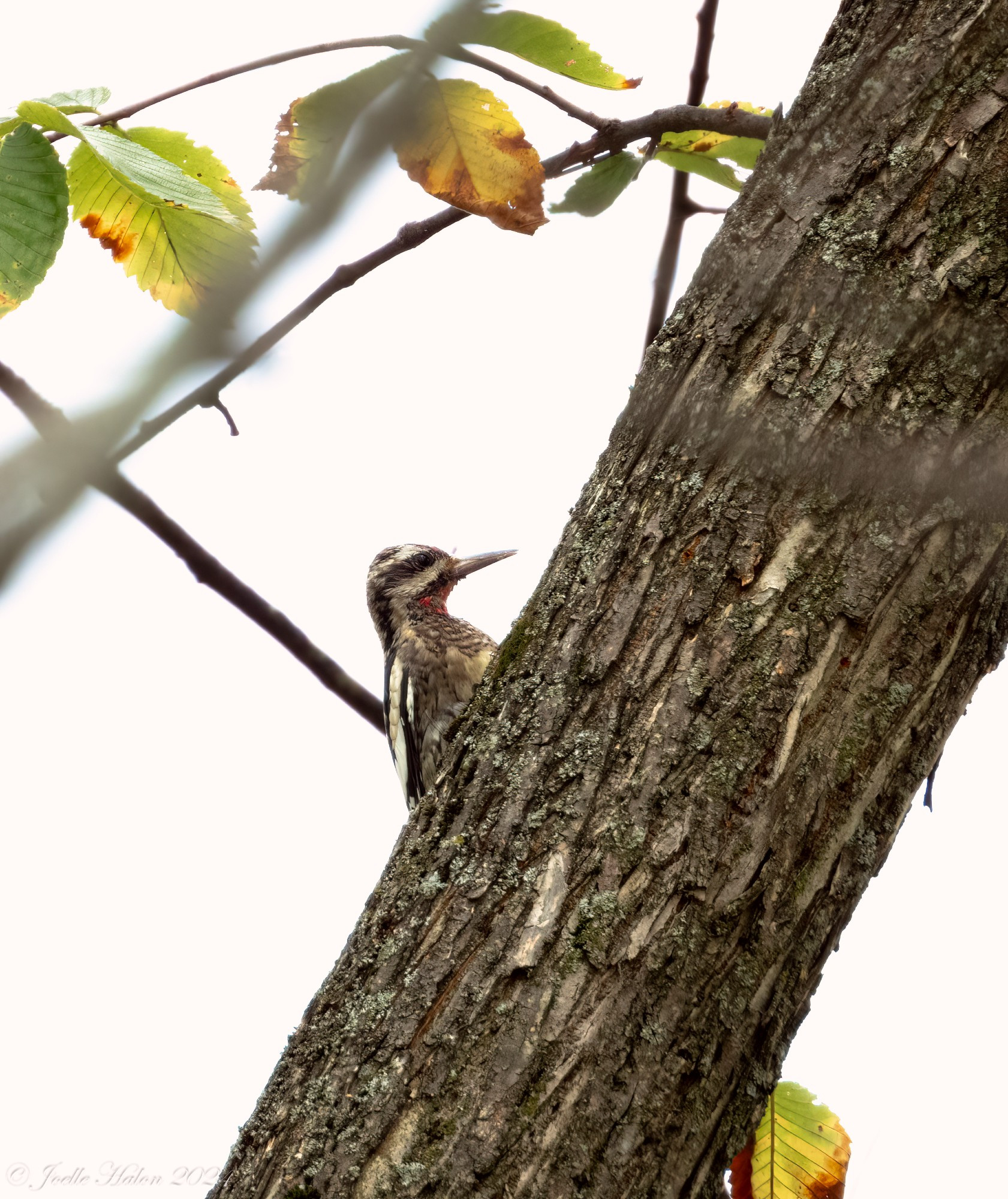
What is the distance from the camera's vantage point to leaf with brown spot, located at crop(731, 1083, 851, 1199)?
2.14 metres

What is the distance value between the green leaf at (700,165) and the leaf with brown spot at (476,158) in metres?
0.60

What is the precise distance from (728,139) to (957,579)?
1389mm

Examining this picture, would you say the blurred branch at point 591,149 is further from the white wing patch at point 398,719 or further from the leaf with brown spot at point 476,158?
the white wing patch at point 398,719

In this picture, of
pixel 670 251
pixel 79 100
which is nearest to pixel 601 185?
pixel 670 251

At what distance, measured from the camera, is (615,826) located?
1.66 metres

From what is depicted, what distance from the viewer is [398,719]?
4770mm

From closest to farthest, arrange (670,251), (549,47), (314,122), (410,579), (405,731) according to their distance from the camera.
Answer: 1. (314,122)
2. (549,47)
3. (670,251)
4. (405,731)
5. (410,579)

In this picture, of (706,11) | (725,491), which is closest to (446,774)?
(725,491)

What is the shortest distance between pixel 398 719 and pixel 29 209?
10.8 feet

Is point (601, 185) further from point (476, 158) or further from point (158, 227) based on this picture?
point (158, 227)

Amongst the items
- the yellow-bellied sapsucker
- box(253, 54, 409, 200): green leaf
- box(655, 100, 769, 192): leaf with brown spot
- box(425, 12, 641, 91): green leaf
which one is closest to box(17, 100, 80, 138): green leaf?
box(253, 54, 409, 200): green leaf

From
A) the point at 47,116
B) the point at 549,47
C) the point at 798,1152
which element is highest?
the point at 549,47

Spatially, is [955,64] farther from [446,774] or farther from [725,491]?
[446,774]

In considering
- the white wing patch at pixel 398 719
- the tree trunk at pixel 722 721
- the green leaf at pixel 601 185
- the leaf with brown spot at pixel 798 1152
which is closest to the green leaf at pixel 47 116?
the tree trunk at pixel 722 721
